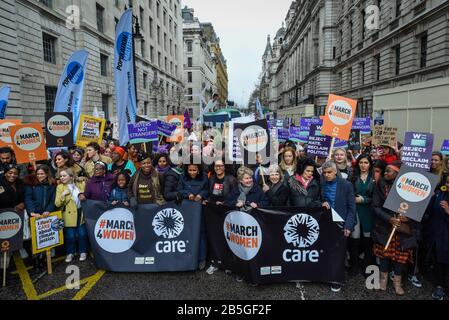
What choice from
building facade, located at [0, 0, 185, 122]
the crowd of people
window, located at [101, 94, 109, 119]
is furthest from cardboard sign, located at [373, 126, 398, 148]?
window, located at [101, 94, 109, 119]

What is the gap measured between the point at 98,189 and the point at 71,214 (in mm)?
601

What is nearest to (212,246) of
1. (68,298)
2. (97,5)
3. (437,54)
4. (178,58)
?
(68,298)

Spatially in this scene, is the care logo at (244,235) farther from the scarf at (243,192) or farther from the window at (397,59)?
the window at (397,59)

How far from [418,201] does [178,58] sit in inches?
2143

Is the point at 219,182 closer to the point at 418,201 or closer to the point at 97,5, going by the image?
the point at 418,201

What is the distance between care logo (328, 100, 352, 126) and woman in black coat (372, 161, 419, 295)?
1926 mm

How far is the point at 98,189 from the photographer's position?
524 cm

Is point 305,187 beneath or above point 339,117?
beneath

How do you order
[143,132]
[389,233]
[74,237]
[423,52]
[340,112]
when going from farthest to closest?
[423,52]
[143,132]
[340,112]
[74,237]
[389,233]

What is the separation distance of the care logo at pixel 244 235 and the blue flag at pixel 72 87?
6.13 meters

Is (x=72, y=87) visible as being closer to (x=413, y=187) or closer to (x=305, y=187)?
(x=305, y=187)

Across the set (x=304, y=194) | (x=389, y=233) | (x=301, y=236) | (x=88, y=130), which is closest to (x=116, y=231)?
(x=301, y=236)

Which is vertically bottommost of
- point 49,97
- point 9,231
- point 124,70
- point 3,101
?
point 9,231
